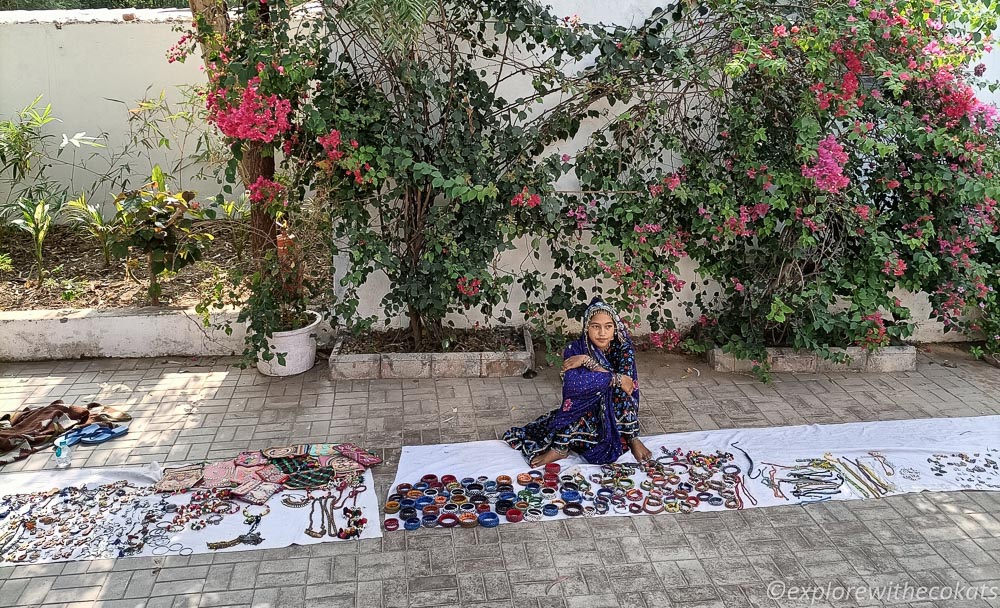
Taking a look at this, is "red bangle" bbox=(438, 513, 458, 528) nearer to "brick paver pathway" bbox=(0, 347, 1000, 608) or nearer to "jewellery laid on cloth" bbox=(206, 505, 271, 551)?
"brick paver pathway" bbox=(0, 347, 1000, 608)

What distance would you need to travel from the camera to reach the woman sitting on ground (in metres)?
4.56

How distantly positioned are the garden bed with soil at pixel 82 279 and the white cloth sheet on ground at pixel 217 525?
2.05 meters

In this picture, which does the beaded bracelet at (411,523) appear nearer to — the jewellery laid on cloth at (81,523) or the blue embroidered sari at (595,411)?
the blue embroidered sari at (595,411)

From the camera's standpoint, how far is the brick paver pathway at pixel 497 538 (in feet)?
11.4

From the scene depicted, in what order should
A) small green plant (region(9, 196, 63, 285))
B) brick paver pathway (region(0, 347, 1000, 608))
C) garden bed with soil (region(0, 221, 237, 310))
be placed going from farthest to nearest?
small green plant (region(9, 196, 63, 285)) < garden bed with soil (region(0, 221, 237, 310)) < brick paver pathway (region(0, 347, 1000, 608))

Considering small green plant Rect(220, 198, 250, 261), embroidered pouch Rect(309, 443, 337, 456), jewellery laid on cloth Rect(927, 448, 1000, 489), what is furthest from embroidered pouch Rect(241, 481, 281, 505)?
jewellery laid on cloth Rect(927, 448, 1000, 489)

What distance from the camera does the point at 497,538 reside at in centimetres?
387

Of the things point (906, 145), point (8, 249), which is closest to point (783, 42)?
point (906, 145)

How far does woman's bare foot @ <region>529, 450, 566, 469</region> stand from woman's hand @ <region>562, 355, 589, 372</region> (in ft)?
1.59

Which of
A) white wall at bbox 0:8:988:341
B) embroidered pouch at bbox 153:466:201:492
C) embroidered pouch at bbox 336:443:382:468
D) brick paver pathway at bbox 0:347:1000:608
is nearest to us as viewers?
brick paver pathway at bbox 0:347:1000:608

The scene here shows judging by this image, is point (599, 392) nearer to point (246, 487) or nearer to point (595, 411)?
point (595, 411)

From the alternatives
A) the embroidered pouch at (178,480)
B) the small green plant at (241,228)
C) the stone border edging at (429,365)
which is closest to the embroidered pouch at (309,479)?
the embroidered pouch at (178,480)

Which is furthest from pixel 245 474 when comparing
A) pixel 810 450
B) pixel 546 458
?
pixel 810 450

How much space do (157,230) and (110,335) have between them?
860 mm
